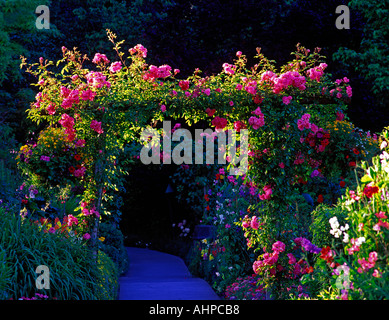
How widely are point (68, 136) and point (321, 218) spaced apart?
3467mm

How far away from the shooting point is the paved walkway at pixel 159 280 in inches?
328

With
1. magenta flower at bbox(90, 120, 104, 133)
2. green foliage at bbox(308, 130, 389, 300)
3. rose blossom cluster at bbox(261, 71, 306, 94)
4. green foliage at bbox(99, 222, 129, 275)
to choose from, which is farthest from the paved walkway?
green foliage at bbox(308, 130, 389, 300)

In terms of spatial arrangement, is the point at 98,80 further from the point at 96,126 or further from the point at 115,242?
the point at 115,242

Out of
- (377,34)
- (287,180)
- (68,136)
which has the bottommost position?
(287,180)

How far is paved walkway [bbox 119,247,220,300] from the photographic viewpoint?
8328 mm

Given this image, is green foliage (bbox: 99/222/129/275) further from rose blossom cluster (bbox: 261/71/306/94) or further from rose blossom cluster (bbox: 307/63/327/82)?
rose blossom cluster (bbox: 307/63/327/82)

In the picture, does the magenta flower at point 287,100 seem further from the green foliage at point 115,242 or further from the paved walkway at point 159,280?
the green foliage at point 115,242

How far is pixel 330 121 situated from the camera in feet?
25.3

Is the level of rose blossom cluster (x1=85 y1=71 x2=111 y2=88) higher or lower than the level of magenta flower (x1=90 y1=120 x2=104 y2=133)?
higher

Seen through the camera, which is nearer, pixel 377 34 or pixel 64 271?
pixel 64 271

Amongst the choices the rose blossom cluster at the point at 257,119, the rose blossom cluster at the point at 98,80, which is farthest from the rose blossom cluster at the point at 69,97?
the rose blossom cluster at the point at 257,119

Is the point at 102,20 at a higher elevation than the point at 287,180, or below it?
higher
